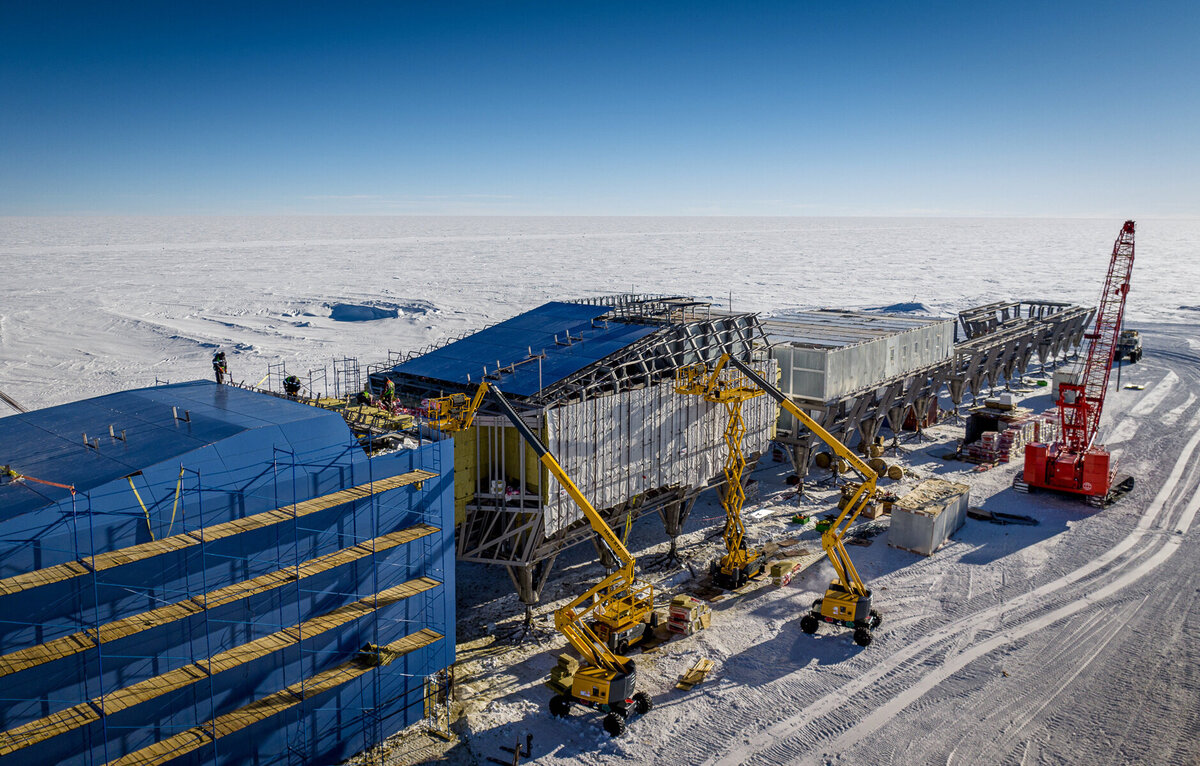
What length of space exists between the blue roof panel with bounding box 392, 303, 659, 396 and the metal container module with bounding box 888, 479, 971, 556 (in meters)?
12.6

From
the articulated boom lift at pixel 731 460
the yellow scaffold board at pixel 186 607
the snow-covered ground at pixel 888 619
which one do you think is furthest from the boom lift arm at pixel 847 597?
the yellow scaffold board at pixel 186 607

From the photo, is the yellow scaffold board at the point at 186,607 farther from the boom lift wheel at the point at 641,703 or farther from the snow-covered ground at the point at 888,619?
the boom lift wheel at the point at 641,703

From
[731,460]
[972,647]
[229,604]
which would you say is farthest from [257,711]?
[972,647]

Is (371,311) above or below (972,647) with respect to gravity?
above

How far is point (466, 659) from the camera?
24484 millimetres

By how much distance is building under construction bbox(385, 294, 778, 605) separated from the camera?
998 inches

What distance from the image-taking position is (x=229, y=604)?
17922 mm

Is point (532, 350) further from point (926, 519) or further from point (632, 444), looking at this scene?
point (926, 519)

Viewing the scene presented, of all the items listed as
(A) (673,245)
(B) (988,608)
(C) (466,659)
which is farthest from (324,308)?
(A) (673,245)

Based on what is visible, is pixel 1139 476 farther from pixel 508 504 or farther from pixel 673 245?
pixel 673 245

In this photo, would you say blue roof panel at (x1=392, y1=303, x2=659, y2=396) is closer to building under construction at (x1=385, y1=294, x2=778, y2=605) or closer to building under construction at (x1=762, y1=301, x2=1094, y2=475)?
building under construction at (x1=385, y1=294, x2=778, y2=605)

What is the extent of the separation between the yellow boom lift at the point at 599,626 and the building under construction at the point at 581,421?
177cm

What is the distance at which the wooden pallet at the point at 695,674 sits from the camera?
75.9 ft

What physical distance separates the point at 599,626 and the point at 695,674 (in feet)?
10.1
